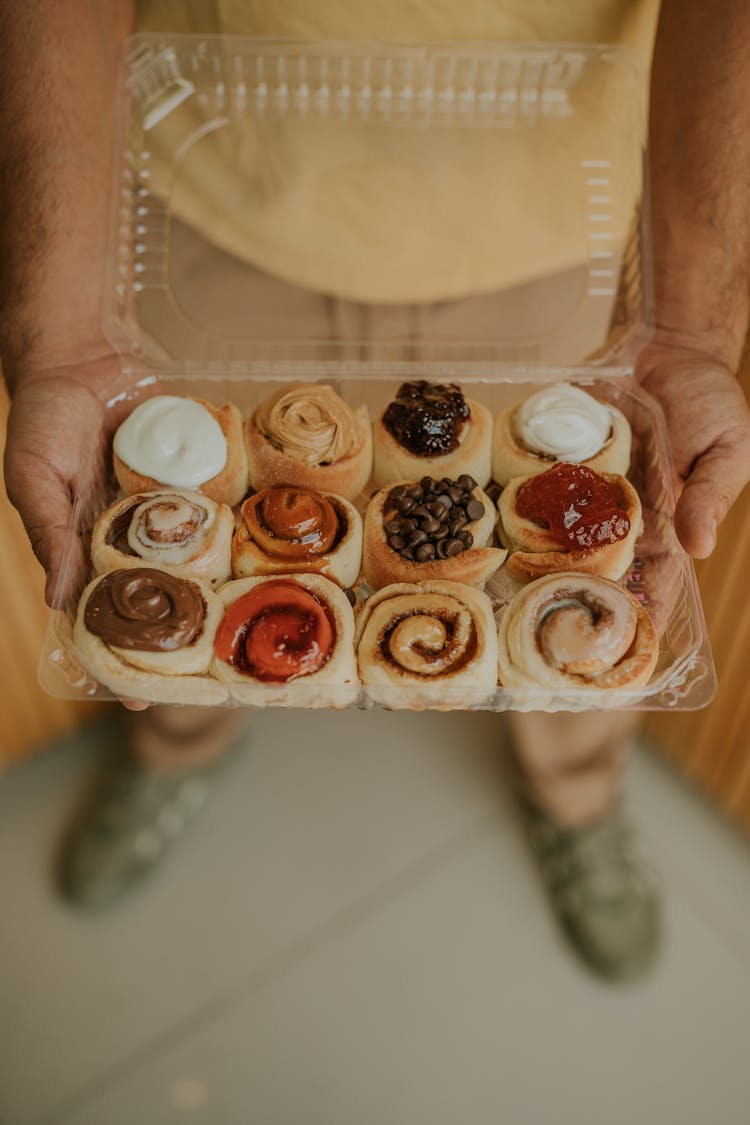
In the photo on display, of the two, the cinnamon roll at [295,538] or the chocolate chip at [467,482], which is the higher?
the chocolate chip at [467,482]

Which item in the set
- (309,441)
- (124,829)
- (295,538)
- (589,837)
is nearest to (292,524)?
(295,538)

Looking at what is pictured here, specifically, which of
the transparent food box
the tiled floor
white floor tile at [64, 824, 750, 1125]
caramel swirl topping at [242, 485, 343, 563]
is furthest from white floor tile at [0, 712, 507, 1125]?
caramel swirl topping at [242, 485, 343, 563]

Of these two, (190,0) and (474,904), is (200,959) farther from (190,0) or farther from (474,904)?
(190,0)

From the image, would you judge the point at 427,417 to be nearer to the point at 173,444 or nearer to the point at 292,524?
the point at 292,524

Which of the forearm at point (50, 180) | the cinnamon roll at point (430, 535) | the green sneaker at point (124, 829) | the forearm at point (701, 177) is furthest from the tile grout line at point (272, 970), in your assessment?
the forearm at point (50, 180)

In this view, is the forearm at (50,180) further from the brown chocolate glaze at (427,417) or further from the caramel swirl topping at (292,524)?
the brown chocolate glaze at (427,417)

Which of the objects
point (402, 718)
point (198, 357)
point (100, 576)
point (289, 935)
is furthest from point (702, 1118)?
point (198, 357)
